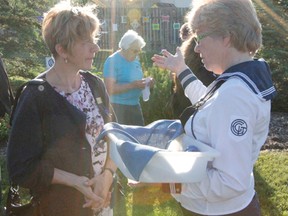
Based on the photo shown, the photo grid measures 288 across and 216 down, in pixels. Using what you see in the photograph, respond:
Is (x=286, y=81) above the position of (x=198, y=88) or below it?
below

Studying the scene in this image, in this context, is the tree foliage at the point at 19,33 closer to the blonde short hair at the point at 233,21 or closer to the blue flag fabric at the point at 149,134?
the blue flag fabric at the point at 149,134

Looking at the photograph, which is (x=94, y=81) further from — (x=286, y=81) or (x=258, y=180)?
(x=286, y=81)

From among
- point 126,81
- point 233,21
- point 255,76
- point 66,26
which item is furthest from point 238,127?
point 126,81

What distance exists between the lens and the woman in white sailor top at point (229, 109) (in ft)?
5.93

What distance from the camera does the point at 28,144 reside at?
7.61 feet

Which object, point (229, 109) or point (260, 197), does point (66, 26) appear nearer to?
point (229, 109)

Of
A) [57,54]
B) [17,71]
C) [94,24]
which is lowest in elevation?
[17,71]

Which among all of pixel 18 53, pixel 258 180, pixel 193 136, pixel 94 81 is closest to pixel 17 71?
pixel 18 53

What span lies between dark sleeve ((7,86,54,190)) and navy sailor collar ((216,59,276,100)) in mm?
1006

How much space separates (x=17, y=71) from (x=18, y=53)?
1.56 ft

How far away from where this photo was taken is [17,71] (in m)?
7.94

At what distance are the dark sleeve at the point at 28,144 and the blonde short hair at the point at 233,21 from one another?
0.96 metres

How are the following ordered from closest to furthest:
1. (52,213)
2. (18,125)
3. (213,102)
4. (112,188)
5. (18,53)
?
(213,102) → (18,125) → (52,213) → (112,188) → (18,53)

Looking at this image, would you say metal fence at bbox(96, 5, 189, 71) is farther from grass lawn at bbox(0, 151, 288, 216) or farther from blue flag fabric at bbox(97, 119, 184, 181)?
blue flag fabric at bbox(97, 119, 184, 181)
